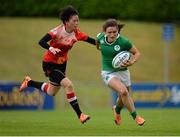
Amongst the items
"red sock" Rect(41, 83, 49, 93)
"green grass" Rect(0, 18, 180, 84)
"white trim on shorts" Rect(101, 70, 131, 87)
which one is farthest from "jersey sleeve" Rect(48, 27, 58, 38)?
"green grass" Rect(0, 18, 180, 84)

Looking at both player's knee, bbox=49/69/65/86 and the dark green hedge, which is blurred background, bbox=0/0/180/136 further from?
player's knee, bbox=49/69/65/86

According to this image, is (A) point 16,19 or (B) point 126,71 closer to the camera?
(B) point 126,71

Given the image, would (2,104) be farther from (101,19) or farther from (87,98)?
(101,19)

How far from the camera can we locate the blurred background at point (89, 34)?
1902 inches

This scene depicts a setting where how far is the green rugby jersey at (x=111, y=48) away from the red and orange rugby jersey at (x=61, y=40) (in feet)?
2.25

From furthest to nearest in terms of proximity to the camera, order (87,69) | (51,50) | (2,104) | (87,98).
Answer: (87,69), (87,98), (2,104), (51,50)

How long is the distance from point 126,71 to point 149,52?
A: 115 feet

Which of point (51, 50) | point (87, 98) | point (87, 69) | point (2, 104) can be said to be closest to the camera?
point (51, 50)

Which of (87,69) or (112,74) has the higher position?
(112,74)

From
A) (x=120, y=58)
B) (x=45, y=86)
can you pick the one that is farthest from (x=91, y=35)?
(x=120, y=58)

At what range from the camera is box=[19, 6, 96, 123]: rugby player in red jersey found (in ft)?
57.2

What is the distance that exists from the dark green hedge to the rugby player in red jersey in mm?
29741

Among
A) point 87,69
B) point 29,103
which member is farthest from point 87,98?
point 87,69

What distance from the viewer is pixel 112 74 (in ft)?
57.1
